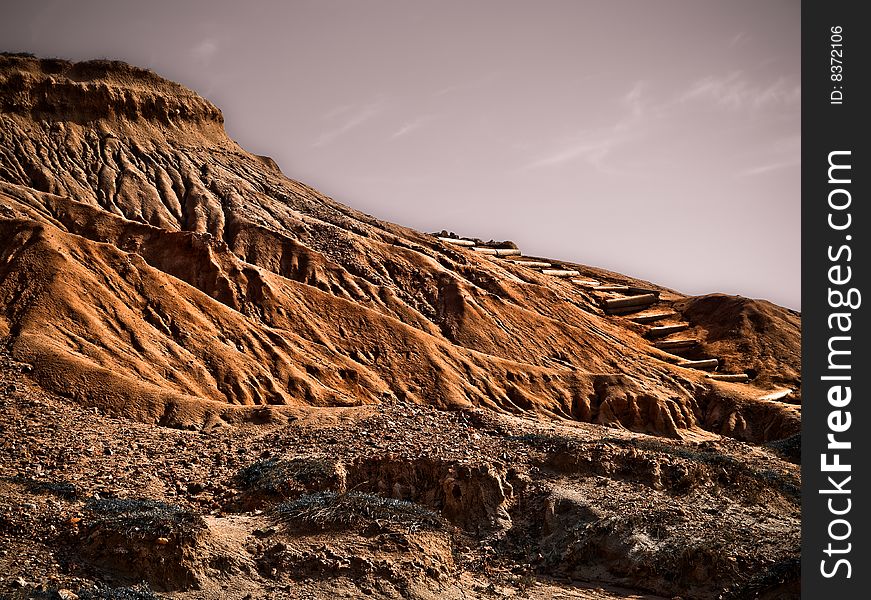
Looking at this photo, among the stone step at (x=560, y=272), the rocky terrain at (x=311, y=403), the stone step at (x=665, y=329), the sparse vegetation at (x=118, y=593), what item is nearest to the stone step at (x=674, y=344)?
the rocky terrain at (x=311, y=403)

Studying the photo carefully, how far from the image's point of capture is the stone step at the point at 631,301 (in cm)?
5903

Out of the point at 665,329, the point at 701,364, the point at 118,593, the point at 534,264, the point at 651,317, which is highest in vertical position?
the point at 534,264

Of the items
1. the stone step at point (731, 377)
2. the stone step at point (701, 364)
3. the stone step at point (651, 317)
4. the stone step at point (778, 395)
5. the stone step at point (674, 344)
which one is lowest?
the stone step at point (778, 395)

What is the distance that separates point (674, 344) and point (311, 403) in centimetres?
3252

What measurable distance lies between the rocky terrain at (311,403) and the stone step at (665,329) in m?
0.32

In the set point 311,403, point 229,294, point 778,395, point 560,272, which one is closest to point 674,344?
point 778,395

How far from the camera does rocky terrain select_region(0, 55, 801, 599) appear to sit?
15.7 metres

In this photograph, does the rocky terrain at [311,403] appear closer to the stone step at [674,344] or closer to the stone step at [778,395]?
the stone step at [674,344]

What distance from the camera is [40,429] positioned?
1994 cm

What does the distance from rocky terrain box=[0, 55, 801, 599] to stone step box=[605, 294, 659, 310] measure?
8.58ft

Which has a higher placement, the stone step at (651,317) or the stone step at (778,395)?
the stone step at (651,317)

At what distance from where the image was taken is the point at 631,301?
200 feet

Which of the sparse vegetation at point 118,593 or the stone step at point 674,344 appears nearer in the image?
the sparse vegetation at point 118,593

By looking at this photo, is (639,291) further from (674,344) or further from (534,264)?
(674,344)
